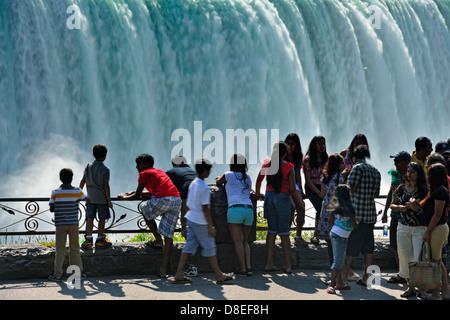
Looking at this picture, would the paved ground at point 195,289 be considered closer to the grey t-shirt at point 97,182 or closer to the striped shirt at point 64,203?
the striped shirt at point 64,203

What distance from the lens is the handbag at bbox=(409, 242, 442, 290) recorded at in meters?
6.16

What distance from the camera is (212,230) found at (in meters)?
6.81

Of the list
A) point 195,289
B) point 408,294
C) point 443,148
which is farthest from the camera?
point 443,148

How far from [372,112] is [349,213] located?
54.1ft

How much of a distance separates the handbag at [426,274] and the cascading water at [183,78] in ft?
33.7

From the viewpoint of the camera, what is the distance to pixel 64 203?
23.2 ft

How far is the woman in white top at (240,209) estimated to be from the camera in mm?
7379

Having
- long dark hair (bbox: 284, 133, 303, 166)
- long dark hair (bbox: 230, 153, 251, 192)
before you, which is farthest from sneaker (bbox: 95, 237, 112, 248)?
long dark hair (bbox: 284, 133, 303, 166)

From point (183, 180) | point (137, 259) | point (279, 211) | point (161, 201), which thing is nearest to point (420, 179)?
point (279, 211)

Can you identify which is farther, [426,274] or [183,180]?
[183,180]

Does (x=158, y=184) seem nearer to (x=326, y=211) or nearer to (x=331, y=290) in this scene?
(x=326, y=211)

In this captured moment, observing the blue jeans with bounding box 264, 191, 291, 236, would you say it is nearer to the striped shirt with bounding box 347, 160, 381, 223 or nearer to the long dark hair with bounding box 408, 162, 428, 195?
the striped shirt with bounding box 347, 160, 381, 223

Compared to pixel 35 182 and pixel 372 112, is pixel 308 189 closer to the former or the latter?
pixel 35 182

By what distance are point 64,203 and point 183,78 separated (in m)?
10.8
